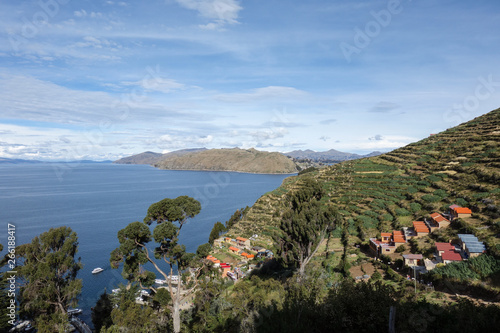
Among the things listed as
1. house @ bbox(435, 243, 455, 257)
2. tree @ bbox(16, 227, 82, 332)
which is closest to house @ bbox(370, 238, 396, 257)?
house @ bbox(435, 243, 455, 257)

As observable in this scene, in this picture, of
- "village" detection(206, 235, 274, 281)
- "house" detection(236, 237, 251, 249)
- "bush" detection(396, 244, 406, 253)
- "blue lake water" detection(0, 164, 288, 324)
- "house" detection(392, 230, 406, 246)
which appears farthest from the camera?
"house" detection(236, 237, 251, 249)

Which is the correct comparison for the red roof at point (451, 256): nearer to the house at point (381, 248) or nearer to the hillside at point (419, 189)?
the hillside at point (419, 189)

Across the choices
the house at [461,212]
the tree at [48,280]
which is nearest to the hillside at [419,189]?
the house at [461,212]

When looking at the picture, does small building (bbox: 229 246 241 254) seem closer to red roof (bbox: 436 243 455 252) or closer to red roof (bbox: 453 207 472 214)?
red roof (bbox: 453 207 472 214)

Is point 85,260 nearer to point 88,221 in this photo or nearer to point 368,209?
point 88,221

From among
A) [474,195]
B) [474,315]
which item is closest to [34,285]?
[474,315]

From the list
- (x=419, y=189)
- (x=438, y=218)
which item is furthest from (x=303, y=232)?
(x=419, y=189)

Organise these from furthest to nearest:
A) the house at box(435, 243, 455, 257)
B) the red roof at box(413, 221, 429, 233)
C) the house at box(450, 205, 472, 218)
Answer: the red roof at box(413, 221, 429, 233)
the house at box(450, 205, 472, 218)
the house at box(435, 243, 455, 257)
